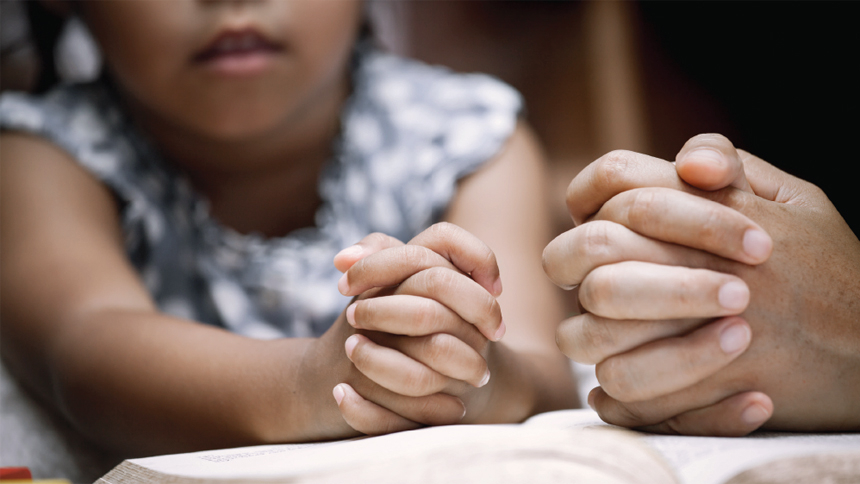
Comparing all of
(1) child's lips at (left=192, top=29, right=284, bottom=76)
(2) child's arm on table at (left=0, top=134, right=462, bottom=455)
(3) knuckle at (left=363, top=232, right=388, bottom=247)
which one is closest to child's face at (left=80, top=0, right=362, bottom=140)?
(1) child's lips at (left=192, top=29, right=284, bottom=76)

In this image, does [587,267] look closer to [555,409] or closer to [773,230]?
[773,230]

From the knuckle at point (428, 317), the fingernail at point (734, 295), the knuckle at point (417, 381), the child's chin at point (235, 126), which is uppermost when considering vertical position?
the child's chin at point (235, 126)

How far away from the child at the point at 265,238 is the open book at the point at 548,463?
72 mm

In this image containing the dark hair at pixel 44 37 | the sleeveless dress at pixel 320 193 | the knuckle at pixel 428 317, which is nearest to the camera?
the knuckle at pixel 428 317

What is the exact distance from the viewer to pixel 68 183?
1.86 ft

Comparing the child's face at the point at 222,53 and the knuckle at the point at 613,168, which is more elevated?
the child's face at the point at 222,53

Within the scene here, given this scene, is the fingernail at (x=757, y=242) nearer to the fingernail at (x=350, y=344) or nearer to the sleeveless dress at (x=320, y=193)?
the fingernail at (x=350, y=344)

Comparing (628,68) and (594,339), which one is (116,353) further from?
(628,68)

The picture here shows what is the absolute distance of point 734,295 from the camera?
240 mm

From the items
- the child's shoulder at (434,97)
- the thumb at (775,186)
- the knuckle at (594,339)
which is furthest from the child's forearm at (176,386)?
the child's shoulder at (434,97)

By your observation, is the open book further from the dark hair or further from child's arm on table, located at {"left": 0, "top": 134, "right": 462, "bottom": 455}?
the dark hair

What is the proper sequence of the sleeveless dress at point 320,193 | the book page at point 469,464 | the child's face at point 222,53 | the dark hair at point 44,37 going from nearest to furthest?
the book page at point 469,464
the child's face at point 222,53
the sleeveless dress at point 320,193
the dark hair at point 44,37

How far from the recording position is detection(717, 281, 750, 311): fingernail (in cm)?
24

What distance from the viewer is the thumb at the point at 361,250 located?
12.6 inches
